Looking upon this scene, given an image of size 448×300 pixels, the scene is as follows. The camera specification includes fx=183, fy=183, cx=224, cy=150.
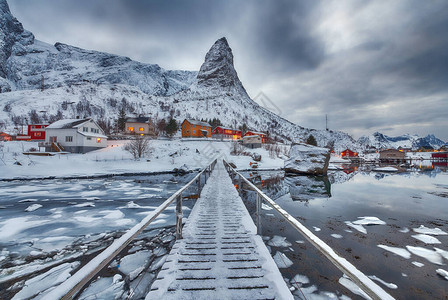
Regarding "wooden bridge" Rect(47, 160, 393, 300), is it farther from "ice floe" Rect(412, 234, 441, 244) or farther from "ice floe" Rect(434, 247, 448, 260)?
"ice floe" Rect(412, 234, 441, 244)

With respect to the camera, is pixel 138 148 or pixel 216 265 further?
pixel 138 148

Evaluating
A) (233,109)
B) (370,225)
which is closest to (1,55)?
(233,109)

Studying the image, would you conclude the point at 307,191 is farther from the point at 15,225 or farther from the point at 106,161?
the point at 106,161

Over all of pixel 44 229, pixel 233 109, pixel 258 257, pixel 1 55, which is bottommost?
pixel 44 229

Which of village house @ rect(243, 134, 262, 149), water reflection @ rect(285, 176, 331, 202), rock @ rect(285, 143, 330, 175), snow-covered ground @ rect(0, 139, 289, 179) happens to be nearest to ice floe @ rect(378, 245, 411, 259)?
water reflection @ rect(285, 176, 331, 202)

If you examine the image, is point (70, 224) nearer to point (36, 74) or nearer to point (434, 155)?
point (434, 155)

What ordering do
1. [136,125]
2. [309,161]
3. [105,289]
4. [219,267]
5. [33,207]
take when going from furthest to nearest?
[136,125] < [309,161] < [33,207] < [105,289] < [219,267]

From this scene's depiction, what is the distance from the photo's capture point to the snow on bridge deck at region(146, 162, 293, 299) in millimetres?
2826

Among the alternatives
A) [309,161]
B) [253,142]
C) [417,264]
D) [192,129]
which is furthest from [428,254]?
[192,129]

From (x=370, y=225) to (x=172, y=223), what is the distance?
8876 mm

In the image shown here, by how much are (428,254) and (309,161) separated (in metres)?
23.4

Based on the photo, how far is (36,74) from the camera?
163125 millimetres

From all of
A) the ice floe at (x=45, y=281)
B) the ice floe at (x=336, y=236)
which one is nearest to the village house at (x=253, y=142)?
the ice floe at (x=336, y=236)

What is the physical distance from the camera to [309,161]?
92.5 feet
